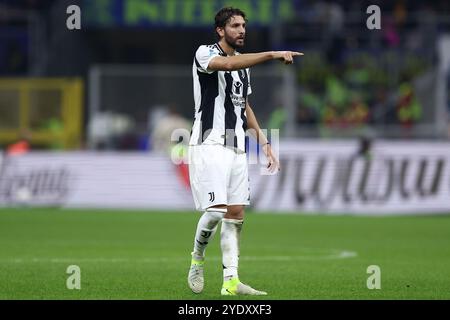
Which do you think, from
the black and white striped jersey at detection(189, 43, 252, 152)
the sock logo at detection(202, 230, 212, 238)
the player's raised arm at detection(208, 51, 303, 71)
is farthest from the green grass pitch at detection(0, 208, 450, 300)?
the player's raised arm at detection(208, 51, 303, 71)

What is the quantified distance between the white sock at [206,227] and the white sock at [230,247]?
134 millimetres

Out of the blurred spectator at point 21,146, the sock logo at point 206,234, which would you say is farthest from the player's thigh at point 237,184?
the blurred spectator at point 21,146

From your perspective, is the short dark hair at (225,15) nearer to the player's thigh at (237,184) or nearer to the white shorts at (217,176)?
the white shorts at (217,176)

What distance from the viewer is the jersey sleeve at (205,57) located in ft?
32.4

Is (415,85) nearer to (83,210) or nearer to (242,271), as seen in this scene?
(83,210)

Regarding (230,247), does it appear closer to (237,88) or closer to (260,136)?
(260,136)

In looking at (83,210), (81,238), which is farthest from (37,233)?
(83,210)

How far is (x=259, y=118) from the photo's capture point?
91.4ft

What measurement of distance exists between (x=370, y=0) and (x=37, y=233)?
17129mm

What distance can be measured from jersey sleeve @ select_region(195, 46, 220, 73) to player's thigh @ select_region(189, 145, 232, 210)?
677 mm

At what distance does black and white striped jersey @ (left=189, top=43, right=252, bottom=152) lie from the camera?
1008cm

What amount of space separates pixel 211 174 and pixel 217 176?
5 centimetres

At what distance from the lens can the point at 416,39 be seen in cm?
3105

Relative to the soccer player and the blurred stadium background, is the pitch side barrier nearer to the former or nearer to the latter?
the blurred stadium background
